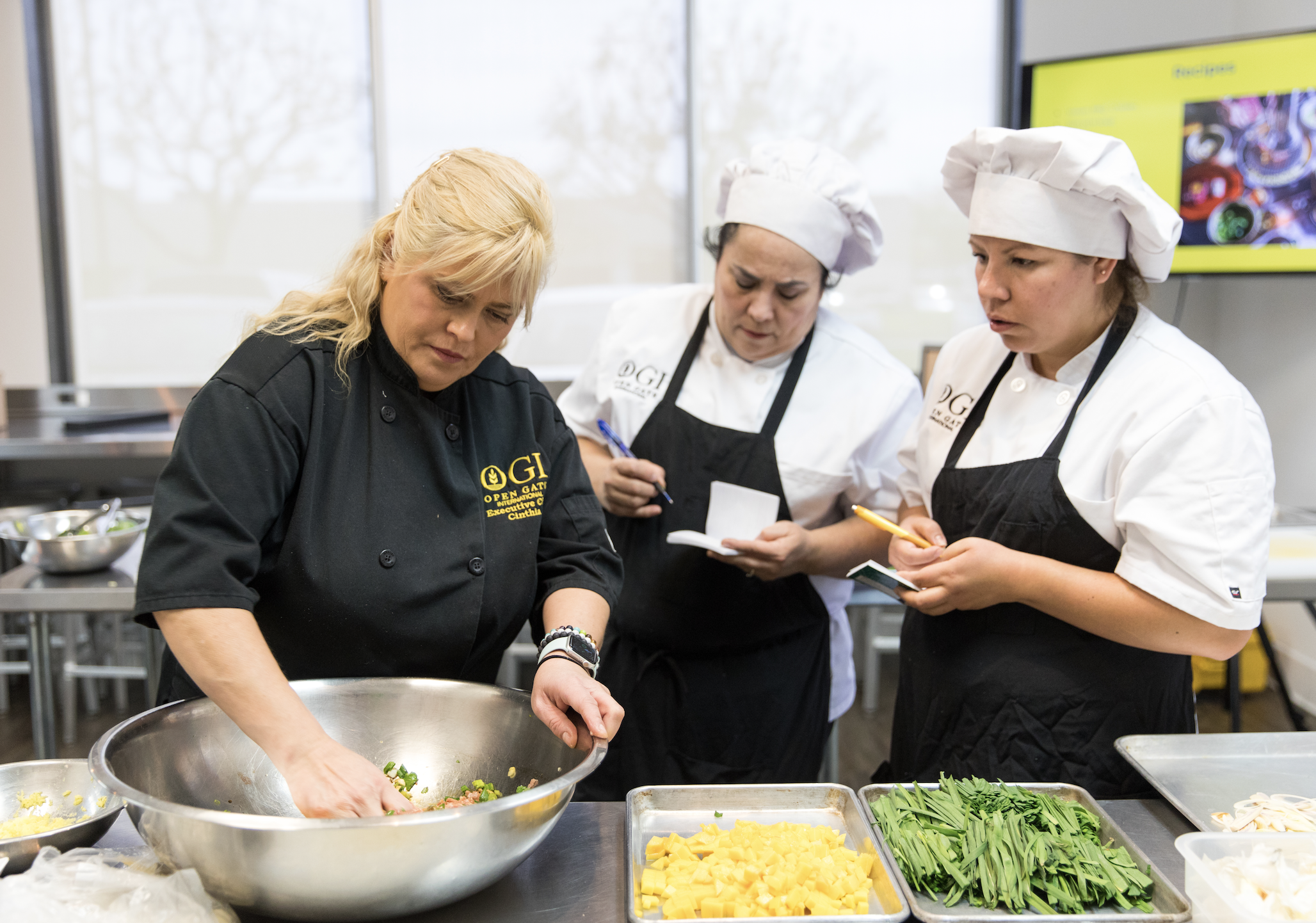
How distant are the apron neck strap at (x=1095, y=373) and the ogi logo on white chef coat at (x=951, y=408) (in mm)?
207

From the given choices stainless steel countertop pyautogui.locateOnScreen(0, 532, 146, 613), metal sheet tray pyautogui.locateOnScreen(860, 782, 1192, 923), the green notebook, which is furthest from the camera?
stainless steel countertop pyautogui.locateOnScreen(0, 532, 146, 613)

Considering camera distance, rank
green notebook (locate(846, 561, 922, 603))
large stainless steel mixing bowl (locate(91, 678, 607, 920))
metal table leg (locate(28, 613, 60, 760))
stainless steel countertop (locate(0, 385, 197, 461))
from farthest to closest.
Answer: stainless steel countertop (locate(0, 385, 197, 461)) < metal table leg (locate(28, 613, 60, 760)) < green notebook (locate(846, 561, 922, 603)) < large stainless steel mixing bowl (locate(91, 678, 607, 920))

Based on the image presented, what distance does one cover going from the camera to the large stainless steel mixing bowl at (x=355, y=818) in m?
0.94

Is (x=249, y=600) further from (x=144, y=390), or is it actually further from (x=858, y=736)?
(x=144, y=390)

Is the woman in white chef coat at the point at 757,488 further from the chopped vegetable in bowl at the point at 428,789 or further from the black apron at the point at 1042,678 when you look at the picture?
the chopped vegetable in bowl at the point at 428,789

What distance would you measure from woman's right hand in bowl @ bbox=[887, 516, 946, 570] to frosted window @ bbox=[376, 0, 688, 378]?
10.1 ft

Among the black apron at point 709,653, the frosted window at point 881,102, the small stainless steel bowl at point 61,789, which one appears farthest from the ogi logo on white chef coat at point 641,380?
the frosted window at point 881,102

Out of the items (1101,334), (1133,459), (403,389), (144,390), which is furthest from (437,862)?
(144,390)

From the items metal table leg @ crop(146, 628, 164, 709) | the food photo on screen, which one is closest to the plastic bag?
metal table leg @ crop(146, 628, 164, 709)

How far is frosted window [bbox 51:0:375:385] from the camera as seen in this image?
179 inches

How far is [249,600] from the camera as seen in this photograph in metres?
1.16

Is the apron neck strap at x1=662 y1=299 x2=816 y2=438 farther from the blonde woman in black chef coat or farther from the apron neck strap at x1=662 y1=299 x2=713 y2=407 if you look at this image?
the blonde woman in black chef coat

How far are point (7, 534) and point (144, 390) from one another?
242cm

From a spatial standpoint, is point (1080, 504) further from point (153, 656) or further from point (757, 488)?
point (153, 656)
